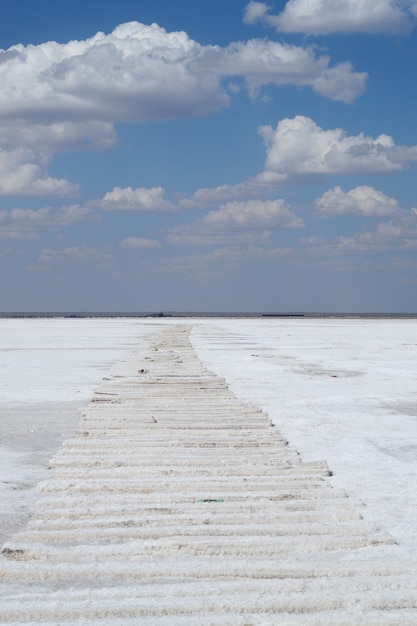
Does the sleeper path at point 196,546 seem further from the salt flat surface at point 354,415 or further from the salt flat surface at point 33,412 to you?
the salt flat surface at point 354,415

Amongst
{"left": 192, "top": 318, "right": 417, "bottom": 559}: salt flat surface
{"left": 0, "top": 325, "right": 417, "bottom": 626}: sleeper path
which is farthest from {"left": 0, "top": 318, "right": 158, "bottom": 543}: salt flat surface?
{"left": 192, "top": 318, "right": 417, "bottom": 559}: salt flat surface

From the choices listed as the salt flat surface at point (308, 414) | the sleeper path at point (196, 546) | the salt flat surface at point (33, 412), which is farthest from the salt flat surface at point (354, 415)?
the salt flat surface at point (33, 412)

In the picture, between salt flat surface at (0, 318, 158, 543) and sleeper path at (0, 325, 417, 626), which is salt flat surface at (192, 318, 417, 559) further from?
salt flat surface at (0, 318, 158, 543)

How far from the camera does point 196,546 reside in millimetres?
5781

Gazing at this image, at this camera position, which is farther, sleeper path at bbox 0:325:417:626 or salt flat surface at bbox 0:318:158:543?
salt flat surface at bbox 0:318:158:543

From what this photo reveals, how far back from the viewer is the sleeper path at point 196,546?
4.76m

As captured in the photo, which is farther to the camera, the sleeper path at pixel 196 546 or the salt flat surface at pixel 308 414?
the salt flat surface at pixel 308 414

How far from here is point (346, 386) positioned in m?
17.0

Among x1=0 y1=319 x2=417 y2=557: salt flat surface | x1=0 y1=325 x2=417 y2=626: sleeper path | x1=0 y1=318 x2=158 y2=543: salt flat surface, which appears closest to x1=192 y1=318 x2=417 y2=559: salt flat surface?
x1=0 y1=319 x2=417 y2=557: salt flat surface

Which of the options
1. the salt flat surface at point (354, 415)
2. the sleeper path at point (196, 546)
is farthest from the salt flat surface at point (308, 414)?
the sleeper path at point (196, 546)

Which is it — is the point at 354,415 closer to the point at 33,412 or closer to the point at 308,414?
the point at 308,414

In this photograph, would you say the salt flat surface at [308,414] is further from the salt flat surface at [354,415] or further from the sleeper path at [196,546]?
the sleeper path at [196,546]

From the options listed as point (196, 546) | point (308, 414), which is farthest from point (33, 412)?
point (196, 546)

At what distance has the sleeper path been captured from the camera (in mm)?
4762
